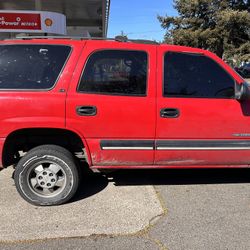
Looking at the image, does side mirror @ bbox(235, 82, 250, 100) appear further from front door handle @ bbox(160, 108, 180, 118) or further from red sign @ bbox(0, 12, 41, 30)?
red sign @ bbox(0, 12, 41, 30)

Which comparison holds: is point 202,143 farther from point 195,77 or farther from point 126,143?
point 126,143

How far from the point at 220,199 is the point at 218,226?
29.5 inches

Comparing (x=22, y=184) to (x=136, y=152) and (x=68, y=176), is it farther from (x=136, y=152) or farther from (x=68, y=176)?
(x=136, y=152)

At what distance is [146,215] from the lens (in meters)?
4.25

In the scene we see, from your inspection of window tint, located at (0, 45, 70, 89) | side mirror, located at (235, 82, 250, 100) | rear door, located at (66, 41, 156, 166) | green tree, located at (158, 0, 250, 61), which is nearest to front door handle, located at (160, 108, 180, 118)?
rear door, located at (66, 41, 156, 166)

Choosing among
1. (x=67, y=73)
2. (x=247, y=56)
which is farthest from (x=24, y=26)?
(x=247, y=56)

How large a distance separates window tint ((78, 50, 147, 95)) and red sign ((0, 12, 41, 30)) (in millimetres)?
10132

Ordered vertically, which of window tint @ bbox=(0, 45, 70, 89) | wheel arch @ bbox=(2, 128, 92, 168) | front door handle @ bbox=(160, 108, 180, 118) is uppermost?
window tint @ bbox=(0, 45, 70, 89)

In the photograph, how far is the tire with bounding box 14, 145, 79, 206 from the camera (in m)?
4.45

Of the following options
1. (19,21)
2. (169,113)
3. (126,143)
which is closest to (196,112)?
(169,113)

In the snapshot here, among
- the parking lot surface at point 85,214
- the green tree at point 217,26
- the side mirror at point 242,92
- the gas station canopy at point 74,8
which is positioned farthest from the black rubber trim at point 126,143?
the green tree at point 217,26

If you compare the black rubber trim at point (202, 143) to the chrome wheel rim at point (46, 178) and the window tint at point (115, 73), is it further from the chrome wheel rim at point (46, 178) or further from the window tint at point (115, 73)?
the chrome wheel rim at point (46, 178)

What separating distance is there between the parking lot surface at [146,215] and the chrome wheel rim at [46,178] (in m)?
0.22

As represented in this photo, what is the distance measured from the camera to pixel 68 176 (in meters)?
4.51
